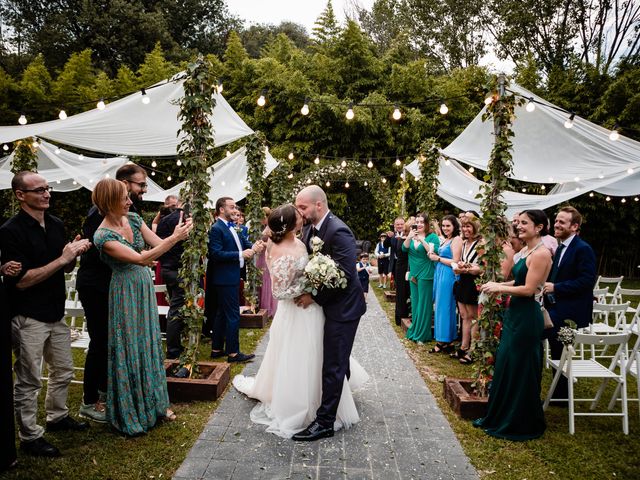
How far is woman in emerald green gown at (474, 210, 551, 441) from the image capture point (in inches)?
141

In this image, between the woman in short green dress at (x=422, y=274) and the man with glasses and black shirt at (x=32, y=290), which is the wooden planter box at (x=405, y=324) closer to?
the woman in short green dress at (x=422, y=274)

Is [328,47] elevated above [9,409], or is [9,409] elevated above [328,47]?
[328,47]

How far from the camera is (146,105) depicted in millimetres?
5367

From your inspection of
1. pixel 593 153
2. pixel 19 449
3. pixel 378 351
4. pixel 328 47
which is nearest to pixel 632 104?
pixel 593 153

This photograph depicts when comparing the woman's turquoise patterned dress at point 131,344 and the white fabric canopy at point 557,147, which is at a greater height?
the white fabric canopy at point 557,147

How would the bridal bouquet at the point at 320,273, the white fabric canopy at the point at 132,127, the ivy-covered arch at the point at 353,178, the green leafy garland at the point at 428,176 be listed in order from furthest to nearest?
the ivy-covered arch at the point at 353,178, the green leafy garland at the point at 428,176, the white fabric canopy at the point at 132,127, the bridal bouquet at the point at 320,273

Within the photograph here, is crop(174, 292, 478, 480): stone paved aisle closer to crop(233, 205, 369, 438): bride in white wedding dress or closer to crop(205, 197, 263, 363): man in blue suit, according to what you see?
crop(233, 205, 369, 438): bride in white wedding dress

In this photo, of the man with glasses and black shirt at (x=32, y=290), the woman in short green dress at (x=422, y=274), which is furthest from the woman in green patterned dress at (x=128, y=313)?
the woman in short green dress at (x=422, y=274)

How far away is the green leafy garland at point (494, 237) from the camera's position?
412 cm

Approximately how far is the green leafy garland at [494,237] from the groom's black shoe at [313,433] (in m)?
1.65

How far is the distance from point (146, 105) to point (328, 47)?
16669mm

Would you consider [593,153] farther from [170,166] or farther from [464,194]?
[170,166]

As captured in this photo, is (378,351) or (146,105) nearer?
(146,105)

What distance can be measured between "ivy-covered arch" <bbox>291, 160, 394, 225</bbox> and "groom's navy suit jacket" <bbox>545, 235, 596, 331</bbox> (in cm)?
920
